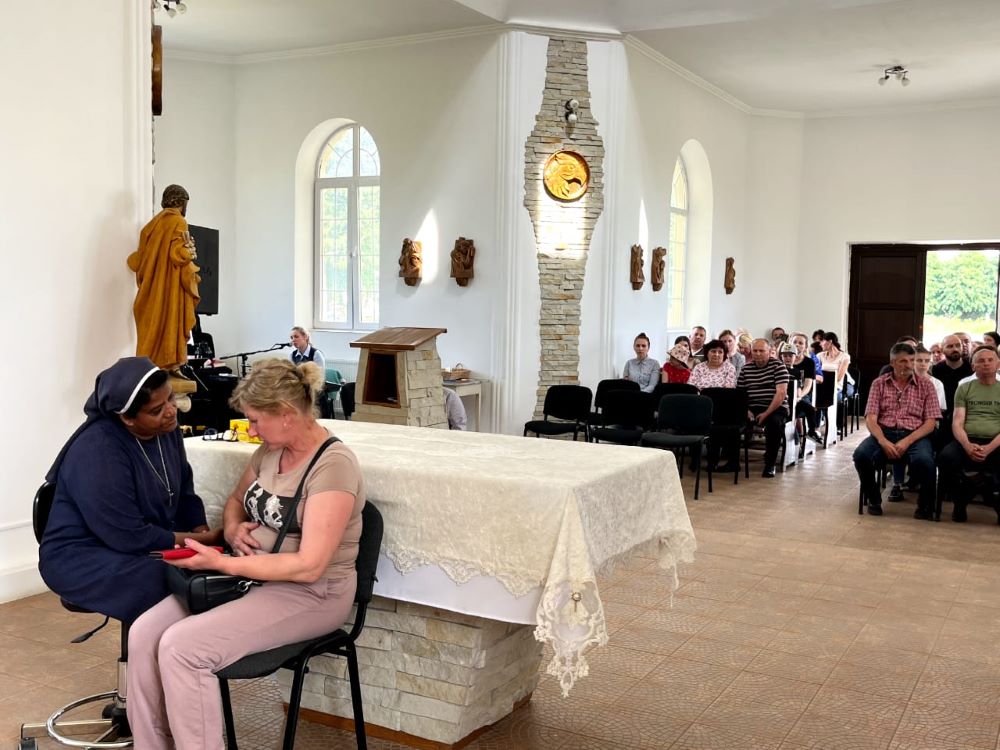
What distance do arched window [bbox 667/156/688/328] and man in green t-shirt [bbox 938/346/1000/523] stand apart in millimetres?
5347

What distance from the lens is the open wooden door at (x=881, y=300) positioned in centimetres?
1326

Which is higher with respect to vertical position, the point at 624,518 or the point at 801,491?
the point at 624,518

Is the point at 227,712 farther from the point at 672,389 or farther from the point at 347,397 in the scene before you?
the point at 672,389

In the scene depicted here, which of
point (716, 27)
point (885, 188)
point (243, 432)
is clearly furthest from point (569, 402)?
point (885, 188)

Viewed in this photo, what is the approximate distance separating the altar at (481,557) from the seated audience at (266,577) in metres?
0.26

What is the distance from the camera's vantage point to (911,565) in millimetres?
5848

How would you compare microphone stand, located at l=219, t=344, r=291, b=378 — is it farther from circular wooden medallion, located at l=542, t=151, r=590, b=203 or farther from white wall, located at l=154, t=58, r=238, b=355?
circular wooden medallion, located at l=542, t=151, r=590, b=203

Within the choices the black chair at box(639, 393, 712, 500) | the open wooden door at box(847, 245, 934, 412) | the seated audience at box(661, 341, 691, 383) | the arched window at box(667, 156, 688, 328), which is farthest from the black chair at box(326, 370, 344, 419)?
the open wooden door at box(847, 245, 934, 412)

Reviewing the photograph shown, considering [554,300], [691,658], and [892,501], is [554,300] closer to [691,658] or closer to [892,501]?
[892,501]

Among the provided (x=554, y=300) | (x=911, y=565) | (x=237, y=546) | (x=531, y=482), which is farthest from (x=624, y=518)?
(x=554, y=300)

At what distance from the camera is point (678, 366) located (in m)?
9.78

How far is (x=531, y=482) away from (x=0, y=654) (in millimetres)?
2566

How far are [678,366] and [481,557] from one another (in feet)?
23.3

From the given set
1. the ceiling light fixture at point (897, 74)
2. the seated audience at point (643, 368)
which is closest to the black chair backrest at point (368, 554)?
the seated audience at point (643, 368)
